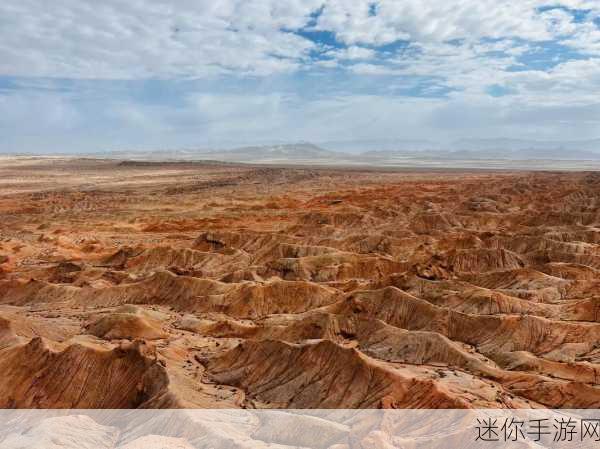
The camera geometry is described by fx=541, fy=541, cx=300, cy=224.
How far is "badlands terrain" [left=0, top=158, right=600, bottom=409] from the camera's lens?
2381cm

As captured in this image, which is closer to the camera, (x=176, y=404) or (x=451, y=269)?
(x=176, y=404)

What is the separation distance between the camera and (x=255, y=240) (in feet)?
187

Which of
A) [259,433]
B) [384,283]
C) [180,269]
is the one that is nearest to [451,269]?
[384,283]

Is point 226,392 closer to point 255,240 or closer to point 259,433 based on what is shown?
point 259,433

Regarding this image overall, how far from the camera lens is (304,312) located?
1478 inches

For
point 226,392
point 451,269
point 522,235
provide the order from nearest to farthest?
point 226,392
point 451,269
point 522,235

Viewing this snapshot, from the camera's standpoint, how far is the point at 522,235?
183 feet

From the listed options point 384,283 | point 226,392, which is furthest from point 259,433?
point 384,283

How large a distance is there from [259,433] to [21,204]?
296ft

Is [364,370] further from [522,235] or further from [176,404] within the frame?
[522,235]

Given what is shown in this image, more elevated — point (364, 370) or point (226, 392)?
point (364, 370)

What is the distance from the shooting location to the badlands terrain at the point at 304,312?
23.8 metres

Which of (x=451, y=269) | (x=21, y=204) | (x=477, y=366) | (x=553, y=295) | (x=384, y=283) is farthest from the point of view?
(x=21, y=204)

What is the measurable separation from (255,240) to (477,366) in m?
33.5
